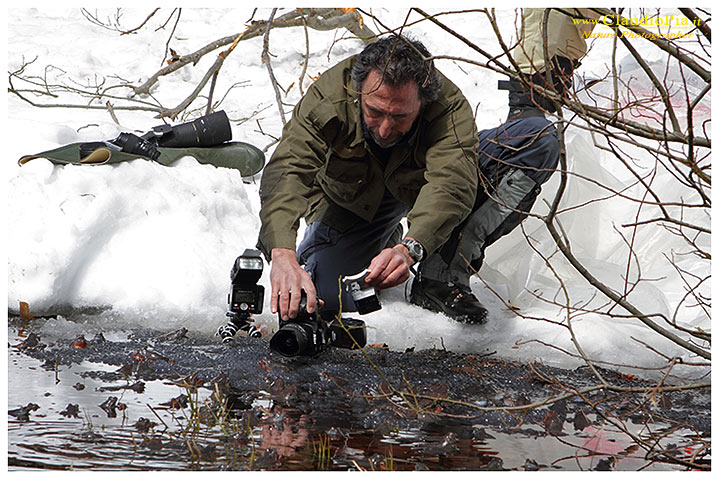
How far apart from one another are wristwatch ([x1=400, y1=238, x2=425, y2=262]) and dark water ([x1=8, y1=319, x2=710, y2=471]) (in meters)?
0.48

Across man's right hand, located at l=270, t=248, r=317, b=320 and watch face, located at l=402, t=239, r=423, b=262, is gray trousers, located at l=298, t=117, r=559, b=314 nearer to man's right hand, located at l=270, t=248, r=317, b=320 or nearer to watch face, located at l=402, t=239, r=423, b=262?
watch face, located at l=402, t=239, r=423, b=262

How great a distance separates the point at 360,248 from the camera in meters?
4.26

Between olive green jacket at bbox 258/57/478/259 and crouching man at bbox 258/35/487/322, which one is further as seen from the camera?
olive green jacket at bbox 258/57/478/259

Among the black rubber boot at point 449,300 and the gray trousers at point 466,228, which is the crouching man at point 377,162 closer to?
the black rubber boot at point 449,300

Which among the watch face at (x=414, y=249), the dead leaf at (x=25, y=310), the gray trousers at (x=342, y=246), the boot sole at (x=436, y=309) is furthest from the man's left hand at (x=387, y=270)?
the dead leaf at (x=25, y=310)

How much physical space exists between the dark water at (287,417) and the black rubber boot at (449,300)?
2.06ft

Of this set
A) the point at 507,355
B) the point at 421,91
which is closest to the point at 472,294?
the point at 507,355

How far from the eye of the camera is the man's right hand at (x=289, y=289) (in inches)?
109

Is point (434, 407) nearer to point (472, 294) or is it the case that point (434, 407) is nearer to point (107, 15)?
point (472, 294)

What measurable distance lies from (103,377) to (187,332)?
85cm

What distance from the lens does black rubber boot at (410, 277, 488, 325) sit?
12.4ft

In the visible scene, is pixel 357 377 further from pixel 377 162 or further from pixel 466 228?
pixel 466 228

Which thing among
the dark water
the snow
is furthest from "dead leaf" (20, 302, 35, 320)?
the dark water

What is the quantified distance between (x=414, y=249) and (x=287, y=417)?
1.09 meters
